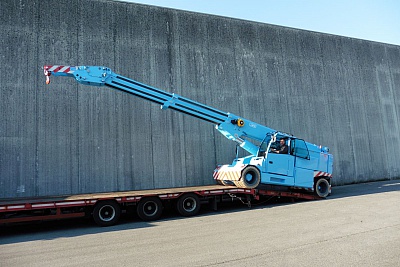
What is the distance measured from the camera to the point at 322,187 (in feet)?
44.6

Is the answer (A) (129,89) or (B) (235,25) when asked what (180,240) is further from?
(B) (235,25)

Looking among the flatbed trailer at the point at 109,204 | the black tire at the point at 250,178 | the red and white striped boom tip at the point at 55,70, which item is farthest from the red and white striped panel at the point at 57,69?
the black tire at the point at 250,178

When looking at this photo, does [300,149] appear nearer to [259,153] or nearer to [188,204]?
[259,153]

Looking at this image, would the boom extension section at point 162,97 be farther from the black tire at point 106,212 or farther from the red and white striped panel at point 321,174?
the black tire at point 106,212

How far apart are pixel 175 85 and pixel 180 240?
10.2m

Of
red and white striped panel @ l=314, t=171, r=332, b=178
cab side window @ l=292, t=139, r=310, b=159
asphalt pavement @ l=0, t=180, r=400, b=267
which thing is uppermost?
cab side window @ l=292, t=139, r=310, b=159

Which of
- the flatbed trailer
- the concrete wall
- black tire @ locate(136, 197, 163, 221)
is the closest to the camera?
the flatbed trailer

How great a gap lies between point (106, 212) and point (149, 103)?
6866 millimetres

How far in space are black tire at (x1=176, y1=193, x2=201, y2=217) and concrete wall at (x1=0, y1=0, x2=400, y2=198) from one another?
13.9ft

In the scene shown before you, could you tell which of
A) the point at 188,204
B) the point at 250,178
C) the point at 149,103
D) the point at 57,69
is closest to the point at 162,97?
the point at 149,103

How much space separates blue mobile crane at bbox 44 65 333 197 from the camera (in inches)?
456

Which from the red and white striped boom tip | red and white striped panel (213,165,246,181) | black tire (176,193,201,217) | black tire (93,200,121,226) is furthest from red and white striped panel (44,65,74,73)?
red and white striped panel (213,165,246,181)

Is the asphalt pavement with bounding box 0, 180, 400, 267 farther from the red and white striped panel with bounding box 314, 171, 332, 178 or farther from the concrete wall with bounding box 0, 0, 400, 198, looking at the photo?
the concrete wall with bounding box 0, 0, 400, 198

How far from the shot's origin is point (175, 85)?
1581cm
